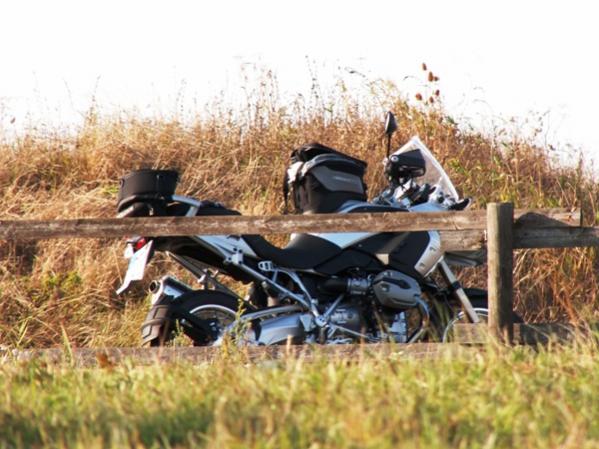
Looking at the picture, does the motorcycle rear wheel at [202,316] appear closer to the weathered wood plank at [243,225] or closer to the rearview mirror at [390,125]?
the weathered wood plank at [243,225]

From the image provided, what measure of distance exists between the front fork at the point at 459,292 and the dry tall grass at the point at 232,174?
270 centimetres

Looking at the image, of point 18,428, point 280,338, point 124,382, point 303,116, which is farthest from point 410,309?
point 303,116

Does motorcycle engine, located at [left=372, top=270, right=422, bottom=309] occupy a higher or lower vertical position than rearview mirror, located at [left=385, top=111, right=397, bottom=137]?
lower

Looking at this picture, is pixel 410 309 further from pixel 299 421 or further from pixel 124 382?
pixel 299 421

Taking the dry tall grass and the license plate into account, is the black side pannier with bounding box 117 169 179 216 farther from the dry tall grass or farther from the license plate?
the dry tall grass

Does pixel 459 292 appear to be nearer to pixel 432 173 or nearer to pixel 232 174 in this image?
pixel 432 173

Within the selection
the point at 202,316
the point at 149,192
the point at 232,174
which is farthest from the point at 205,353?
the point at 232,174

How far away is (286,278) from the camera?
7363mm

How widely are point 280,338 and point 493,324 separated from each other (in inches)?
49.5

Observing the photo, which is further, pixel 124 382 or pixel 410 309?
pixel 410 309

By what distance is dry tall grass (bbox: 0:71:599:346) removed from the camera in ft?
34.3

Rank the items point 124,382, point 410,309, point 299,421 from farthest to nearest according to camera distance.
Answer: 1. point 410,309
2. point 124,382
3. point 299,421

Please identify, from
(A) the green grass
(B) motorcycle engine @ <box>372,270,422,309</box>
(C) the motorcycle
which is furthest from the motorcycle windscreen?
(A) the green grass

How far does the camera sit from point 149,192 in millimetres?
6977
